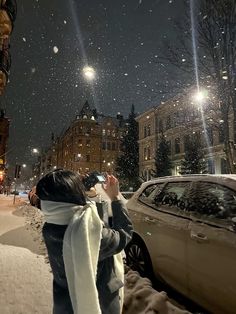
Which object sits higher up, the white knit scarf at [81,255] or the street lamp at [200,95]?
the street lamp at [200,95]

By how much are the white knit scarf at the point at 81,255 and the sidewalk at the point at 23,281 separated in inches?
92.3

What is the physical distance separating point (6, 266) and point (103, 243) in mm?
4671

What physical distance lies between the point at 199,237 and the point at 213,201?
542 mm

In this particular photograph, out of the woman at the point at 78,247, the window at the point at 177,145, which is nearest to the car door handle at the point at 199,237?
the woman at the point at 78,247

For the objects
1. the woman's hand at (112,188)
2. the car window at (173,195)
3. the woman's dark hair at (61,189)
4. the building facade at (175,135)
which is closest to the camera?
the woman's dark hair at (61,189)

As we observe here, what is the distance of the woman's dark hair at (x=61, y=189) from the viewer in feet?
6.72

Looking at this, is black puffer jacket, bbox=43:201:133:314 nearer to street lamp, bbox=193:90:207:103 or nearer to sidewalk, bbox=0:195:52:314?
sidewalk, bbox=0:195:52:314

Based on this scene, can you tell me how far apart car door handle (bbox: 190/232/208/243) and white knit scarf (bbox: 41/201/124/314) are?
2.10 meters

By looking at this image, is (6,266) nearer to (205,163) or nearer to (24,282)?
(24,282)

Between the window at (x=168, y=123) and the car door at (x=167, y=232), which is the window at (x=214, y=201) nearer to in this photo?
the car door at (x=167, y=232)

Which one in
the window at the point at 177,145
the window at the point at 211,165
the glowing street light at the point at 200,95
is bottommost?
the window at the point at 211,165

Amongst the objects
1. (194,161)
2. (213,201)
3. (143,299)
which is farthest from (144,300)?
(194,161)

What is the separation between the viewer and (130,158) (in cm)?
5891

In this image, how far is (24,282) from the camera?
5.03 meters
